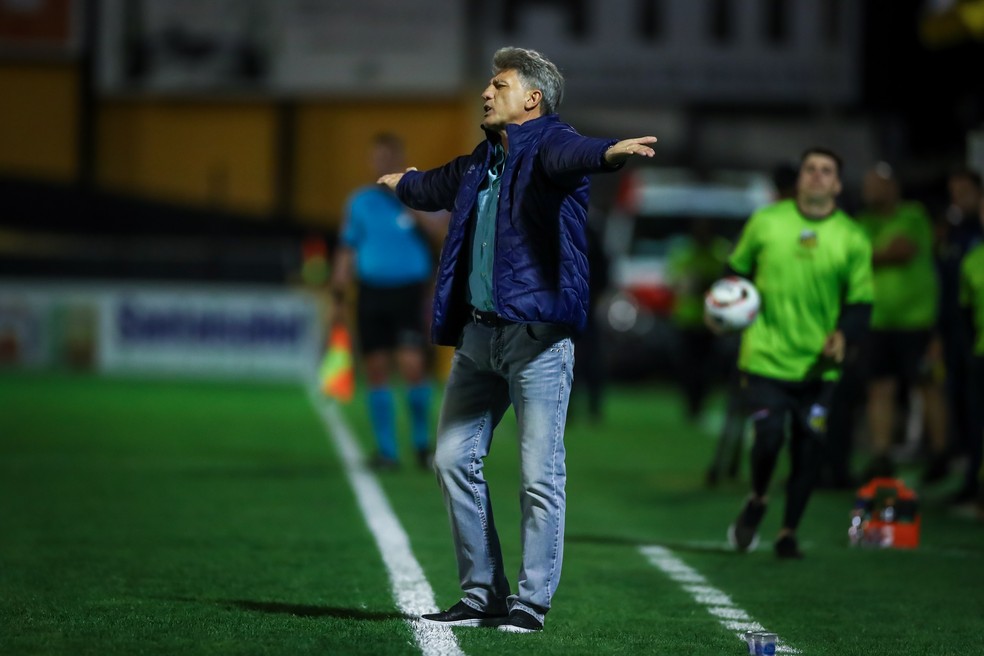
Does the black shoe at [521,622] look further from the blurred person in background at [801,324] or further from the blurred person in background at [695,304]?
the blurred person in background at [695,304]

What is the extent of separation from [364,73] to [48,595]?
26.6 m

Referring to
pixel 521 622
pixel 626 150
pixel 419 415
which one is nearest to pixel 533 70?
pixel 626 150

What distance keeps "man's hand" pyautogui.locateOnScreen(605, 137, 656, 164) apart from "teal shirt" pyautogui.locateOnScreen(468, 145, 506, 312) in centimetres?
70

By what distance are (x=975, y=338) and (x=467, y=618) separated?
5.11m

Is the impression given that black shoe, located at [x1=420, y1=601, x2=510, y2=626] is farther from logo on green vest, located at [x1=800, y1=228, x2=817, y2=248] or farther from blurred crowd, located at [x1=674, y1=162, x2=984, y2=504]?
blurred crowd, located at [x1=674, y1=162, x2=984, y2=504]

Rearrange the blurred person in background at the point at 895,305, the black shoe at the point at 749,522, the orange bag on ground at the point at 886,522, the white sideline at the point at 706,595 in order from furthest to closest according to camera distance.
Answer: the blurred person in background at the point at 895,305, the orange bag on ground at the point at 886,522, the black shoe at the point at 749,522, the white sideline at the point at 706,595

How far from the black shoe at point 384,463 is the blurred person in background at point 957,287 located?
3712 mm

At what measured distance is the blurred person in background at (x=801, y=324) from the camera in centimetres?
897

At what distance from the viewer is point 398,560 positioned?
8.55 metres

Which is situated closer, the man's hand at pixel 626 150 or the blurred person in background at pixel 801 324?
the man's hand at pixel 626 150

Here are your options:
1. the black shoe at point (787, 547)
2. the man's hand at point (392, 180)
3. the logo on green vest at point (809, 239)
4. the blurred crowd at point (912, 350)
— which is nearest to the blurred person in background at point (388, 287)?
the blurred crowd at point (912, 350)

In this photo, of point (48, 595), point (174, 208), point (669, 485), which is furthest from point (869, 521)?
point (174, 208)

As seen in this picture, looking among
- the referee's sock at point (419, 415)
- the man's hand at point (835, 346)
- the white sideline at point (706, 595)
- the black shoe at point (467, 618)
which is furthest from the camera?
the referee's sock at point (419, 415)

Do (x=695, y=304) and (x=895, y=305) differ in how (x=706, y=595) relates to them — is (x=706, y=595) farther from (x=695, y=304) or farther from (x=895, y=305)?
(x=695, y=304)
